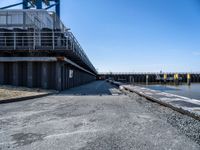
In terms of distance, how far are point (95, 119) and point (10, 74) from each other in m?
11.6

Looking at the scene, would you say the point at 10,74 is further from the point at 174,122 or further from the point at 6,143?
the point at 174,122

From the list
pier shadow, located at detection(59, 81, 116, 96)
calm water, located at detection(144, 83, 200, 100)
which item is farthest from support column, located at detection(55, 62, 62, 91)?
calm water, located at detection(144, 83, 200, 100)

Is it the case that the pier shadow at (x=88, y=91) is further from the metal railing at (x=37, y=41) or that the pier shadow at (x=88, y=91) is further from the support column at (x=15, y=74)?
the support column at (x=15, y=74)

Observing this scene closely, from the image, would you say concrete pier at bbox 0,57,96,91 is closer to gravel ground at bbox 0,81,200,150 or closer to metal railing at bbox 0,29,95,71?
metal railing at bbox 0,29,95,71

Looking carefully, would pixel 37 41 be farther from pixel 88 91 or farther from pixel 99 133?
pixel 99 133

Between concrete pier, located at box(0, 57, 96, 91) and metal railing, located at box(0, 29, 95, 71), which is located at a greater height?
metal railing, located at box(0, 29, 95, 71)

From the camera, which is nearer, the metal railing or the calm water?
the calm water

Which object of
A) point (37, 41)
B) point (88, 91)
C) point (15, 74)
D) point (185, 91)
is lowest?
point (185, 91)

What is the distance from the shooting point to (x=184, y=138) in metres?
3.70

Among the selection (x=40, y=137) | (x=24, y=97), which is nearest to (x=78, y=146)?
(x=40, y=137)

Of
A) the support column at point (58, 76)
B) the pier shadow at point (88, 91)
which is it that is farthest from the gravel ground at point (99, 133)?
the support column at point (58, 76)

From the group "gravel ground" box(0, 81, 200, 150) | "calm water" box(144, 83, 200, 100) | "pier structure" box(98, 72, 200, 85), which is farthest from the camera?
"pier structure" box(98, 72, 200, 85)

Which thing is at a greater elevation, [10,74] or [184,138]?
[10,74]

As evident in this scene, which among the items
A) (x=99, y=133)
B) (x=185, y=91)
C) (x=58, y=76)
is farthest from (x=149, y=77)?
(x=99, y=133)
